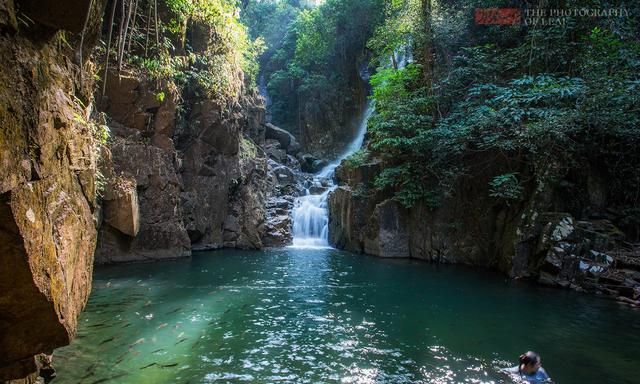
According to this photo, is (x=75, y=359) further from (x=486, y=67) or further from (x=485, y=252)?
(x=486, y=67)

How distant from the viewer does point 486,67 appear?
16281 millimetres

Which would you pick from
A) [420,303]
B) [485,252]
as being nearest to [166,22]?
[420,303]

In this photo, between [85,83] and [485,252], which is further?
[485,252]

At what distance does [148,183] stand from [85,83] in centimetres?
999

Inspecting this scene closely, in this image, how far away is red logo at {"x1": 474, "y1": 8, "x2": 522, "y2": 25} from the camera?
1719cm

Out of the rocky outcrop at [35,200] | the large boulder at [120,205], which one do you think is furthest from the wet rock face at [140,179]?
the rocky outcrop at [35,200]

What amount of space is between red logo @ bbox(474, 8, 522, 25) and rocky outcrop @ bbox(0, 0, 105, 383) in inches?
690

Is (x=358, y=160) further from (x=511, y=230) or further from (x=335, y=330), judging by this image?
(x=335, y=330)

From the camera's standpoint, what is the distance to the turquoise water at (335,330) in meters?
6.54

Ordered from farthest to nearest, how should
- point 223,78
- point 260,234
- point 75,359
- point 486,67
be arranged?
1. point 260,234
2. point 223,78
3. point 486,67
4. point 75,359

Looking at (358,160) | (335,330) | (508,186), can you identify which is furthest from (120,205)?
(508,186)

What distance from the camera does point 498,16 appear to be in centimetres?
1778

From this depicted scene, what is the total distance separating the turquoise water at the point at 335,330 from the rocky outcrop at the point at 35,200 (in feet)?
8.24

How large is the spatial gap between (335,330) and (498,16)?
1631 centimetres
